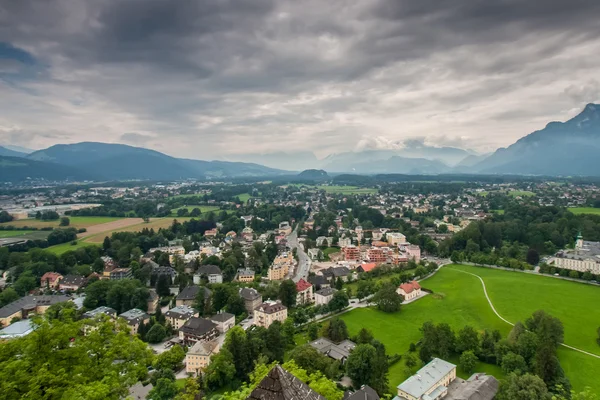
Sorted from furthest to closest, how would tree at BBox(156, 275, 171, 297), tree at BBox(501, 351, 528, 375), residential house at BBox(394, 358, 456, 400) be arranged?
tree at BBox(156, 275, 171, 297) < tree at BBox(501, 351, 528, 375) < residential house at BBox(394, 358, 456, 400)

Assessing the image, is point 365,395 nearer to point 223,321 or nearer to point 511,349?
point 511,349

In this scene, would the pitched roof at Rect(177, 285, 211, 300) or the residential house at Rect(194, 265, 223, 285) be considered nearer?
the pitched roof at Rect(177, 285, 211, 300)

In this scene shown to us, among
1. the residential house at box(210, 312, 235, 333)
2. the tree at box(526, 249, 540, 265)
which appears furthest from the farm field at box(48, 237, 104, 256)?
the tree at box(526, 249, 540, 265)

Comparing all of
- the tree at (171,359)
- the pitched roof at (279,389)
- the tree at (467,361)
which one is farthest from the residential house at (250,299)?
the pitched roof at (279,389)

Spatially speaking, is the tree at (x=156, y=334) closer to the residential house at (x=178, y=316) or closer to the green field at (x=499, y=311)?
A: the residential house at (x=178, y=316)

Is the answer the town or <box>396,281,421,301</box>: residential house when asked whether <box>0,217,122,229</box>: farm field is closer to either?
the town

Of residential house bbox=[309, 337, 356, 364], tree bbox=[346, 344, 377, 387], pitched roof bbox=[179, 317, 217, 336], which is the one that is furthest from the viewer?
pitched roof bbox=[179, 317, 217, 336]

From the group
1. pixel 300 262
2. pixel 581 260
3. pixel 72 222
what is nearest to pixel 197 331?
pixel 300 262

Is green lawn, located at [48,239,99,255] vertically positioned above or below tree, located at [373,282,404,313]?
below
